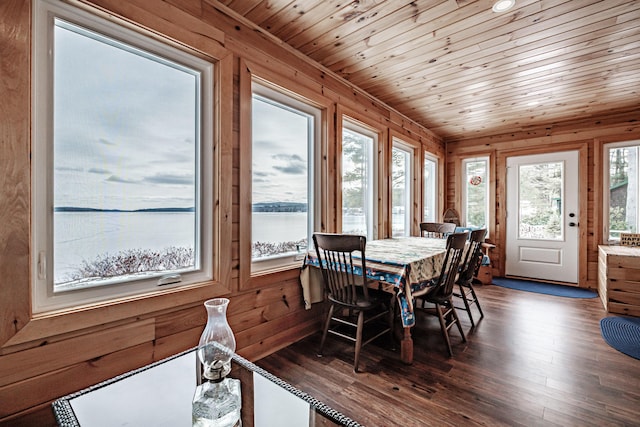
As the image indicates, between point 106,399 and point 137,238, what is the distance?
0.88 m

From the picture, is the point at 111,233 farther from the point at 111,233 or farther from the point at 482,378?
the point at 482,378

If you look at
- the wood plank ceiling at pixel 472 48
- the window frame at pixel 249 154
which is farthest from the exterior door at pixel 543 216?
the window frame at pixel 249 154

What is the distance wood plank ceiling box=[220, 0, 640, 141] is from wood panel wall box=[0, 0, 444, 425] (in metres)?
0.27

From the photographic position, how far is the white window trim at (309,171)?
7.61 ft

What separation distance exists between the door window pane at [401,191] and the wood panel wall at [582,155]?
5.85 feet

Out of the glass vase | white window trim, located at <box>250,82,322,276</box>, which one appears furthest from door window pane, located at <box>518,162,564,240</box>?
the glass vase

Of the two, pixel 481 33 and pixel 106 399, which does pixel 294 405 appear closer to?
pixel 106 399

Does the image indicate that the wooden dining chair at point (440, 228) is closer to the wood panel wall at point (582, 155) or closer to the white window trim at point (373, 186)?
the white window trim at point (373, 186)

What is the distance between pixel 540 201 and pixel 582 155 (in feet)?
2.75

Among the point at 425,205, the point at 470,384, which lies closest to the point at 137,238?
the point at 470,384

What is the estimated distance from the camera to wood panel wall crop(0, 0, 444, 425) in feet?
4.02

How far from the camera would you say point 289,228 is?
261 cm

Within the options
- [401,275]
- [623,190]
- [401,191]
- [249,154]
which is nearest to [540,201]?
[623,190]

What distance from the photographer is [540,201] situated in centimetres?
474
